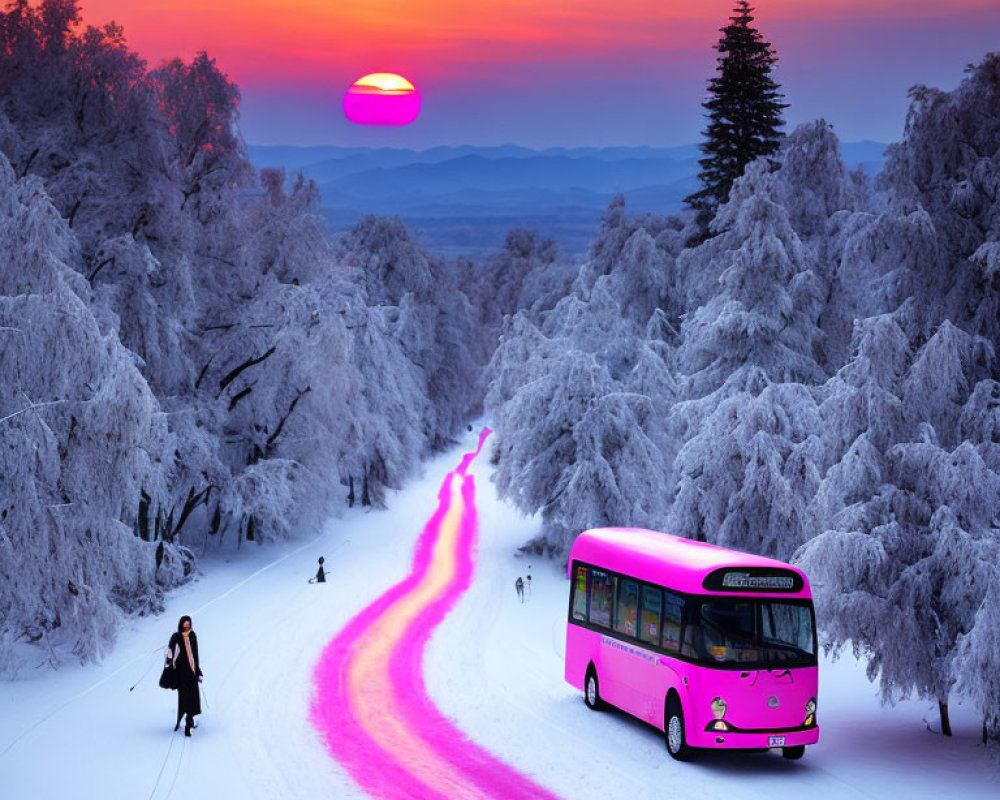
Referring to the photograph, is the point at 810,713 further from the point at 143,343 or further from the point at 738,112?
the point at 738,112

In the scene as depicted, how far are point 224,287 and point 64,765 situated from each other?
25.4 metres

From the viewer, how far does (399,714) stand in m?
22.5

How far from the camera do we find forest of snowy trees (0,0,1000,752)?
21547mm

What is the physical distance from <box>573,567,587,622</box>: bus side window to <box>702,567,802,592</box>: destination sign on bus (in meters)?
4.65

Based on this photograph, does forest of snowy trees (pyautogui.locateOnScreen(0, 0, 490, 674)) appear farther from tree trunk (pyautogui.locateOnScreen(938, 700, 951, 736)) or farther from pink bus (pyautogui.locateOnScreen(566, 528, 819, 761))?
tree trunk (pyautogui.locateOnScreen(938, 700, 951, 736))

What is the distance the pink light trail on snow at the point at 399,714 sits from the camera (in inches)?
699

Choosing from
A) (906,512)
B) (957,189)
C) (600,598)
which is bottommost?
(600,598)

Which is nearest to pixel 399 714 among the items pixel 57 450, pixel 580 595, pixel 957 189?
pixel 580 595

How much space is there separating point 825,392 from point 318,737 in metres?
19.1

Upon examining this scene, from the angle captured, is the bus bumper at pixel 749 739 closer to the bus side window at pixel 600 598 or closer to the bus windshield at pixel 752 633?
the bus windshield at pixel 752 633

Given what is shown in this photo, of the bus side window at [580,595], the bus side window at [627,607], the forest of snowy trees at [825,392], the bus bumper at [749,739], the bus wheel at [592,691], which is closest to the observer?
the bus bumper at [749,739]

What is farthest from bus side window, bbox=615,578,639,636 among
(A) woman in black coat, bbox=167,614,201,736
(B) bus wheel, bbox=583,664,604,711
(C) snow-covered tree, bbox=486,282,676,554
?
(C) snow-covered tree, bbox=486,282,676,554

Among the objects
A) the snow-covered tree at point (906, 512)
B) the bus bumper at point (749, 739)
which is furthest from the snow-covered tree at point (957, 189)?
the bus bumper at point (749, 739)

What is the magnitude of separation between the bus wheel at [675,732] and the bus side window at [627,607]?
6.34ft
